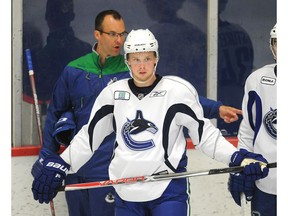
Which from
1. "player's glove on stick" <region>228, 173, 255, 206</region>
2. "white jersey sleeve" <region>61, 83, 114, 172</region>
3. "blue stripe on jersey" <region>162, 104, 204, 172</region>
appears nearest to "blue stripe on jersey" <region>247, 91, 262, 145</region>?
"player's glove on stick" <region>228, 173, 255, 206</region>

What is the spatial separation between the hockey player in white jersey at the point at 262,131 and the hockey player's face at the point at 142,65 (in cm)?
48

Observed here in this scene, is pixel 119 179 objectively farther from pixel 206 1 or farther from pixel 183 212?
pixel 206 1

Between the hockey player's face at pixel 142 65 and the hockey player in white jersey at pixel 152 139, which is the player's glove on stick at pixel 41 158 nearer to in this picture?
the hockey player in white jersey at pixel 152 139

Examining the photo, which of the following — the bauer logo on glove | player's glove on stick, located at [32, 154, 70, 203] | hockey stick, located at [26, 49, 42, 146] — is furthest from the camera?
hockey stick, located at [26, 49, 42, 146]

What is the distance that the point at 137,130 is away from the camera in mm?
2695

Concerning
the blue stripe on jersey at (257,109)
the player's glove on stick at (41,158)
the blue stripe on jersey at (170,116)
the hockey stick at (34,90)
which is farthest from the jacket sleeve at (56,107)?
the blue stripe on jersey at (257,109)

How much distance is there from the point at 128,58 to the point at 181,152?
420mm

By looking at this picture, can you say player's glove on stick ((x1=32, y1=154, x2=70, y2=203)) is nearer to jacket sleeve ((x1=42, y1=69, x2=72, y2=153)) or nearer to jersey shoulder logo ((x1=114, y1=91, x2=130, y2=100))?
jersey shoulder logo ((x1=114, y1=91, x2=130, y2=100))

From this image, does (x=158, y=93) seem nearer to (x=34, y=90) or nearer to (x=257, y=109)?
(x=257, y=109)

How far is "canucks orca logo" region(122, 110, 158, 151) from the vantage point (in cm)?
269

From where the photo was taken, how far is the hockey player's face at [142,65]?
8.84ft

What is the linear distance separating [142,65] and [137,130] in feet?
0.82

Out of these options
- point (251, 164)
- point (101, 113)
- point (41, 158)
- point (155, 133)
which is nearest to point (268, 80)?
point (251, 164)

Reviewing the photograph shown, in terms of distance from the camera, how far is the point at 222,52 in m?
4.02
